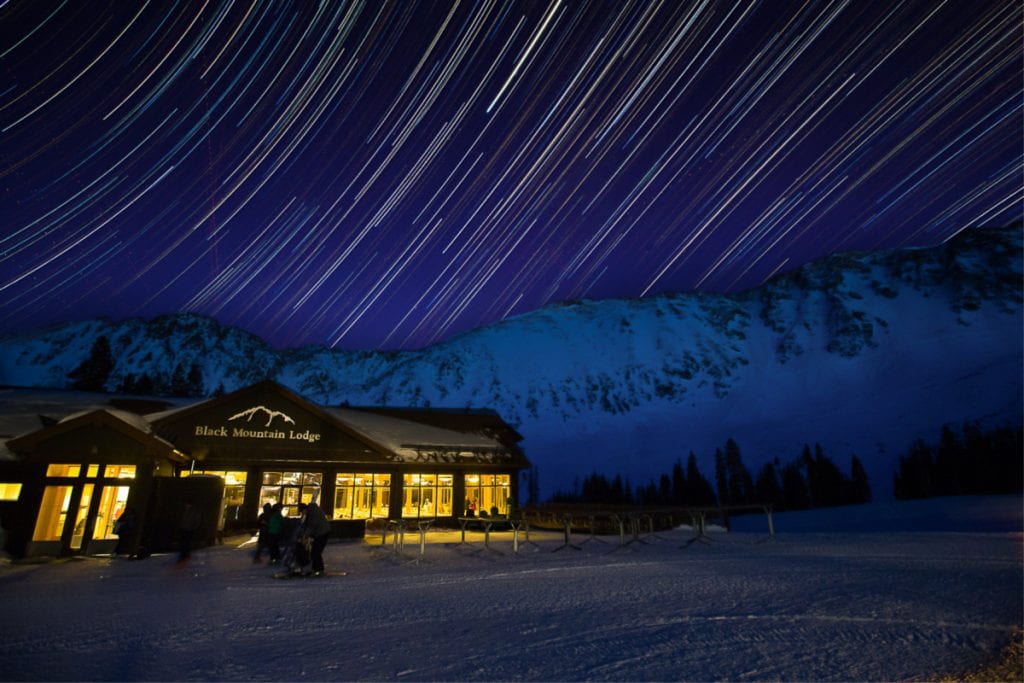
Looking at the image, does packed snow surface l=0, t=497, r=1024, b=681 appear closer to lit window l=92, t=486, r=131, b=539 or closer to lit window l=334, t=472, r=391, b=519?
lit window l=92, t=486, r=131, b=539

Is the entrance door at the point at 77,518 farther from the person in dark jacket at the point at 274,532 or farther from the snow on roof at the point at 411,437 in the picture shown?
the snow on roof at the point at 411,437

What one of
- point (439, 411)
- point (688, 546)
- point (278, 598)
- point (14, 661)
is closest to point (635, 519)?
point (688, 546)

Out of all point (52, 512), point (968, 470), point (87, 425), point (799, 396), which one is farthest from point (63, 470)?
point (799, 396)

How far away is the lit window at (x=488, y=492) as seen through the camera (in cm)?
2752

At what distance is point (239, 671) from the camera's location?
4.88 metres

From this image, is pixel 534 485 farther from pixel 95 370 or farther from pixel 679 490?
pixel 95 370

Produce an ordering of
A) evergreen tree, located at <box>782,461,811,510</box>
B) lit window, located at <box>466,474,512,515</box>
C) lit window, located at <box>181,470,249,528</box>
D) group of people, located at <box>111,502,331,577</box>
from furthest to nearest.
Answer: evergreen tree, located at <box>782,461,811,510</box>
lit window, located at <box>466,474,512,515</box>
lit window, located at <box>181,470,249,528</box>
group of people, located at <box>111,502,331,577</box>

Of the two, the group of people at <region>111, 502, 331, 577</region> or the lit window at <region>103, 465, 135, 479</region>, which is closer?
the group of people at <region>111, 502, 331, 577</region>

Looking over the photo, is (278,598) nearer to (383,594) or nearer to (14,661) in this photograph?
(383,594)

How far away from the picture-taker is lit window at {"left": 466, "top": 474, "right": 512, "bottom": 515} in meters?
27.5

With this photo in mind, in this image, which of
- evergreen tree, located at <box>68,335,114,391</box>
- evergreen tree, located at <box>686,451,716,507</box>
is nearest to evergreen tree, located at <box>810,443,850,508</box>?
evergreen tree, located at <box>686,451,716,507</box>

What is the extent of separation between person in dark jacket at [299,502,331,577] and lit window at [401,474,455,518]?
1540 centimetres

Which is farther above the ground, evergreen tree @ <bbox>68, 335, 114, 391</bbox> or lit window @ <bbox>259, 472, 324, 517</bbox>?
evergreen tree @ <bbox>68, 335, 114, 391</bbox>

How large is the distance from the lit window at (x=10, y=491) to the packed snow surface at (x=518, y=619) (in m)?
4.89
